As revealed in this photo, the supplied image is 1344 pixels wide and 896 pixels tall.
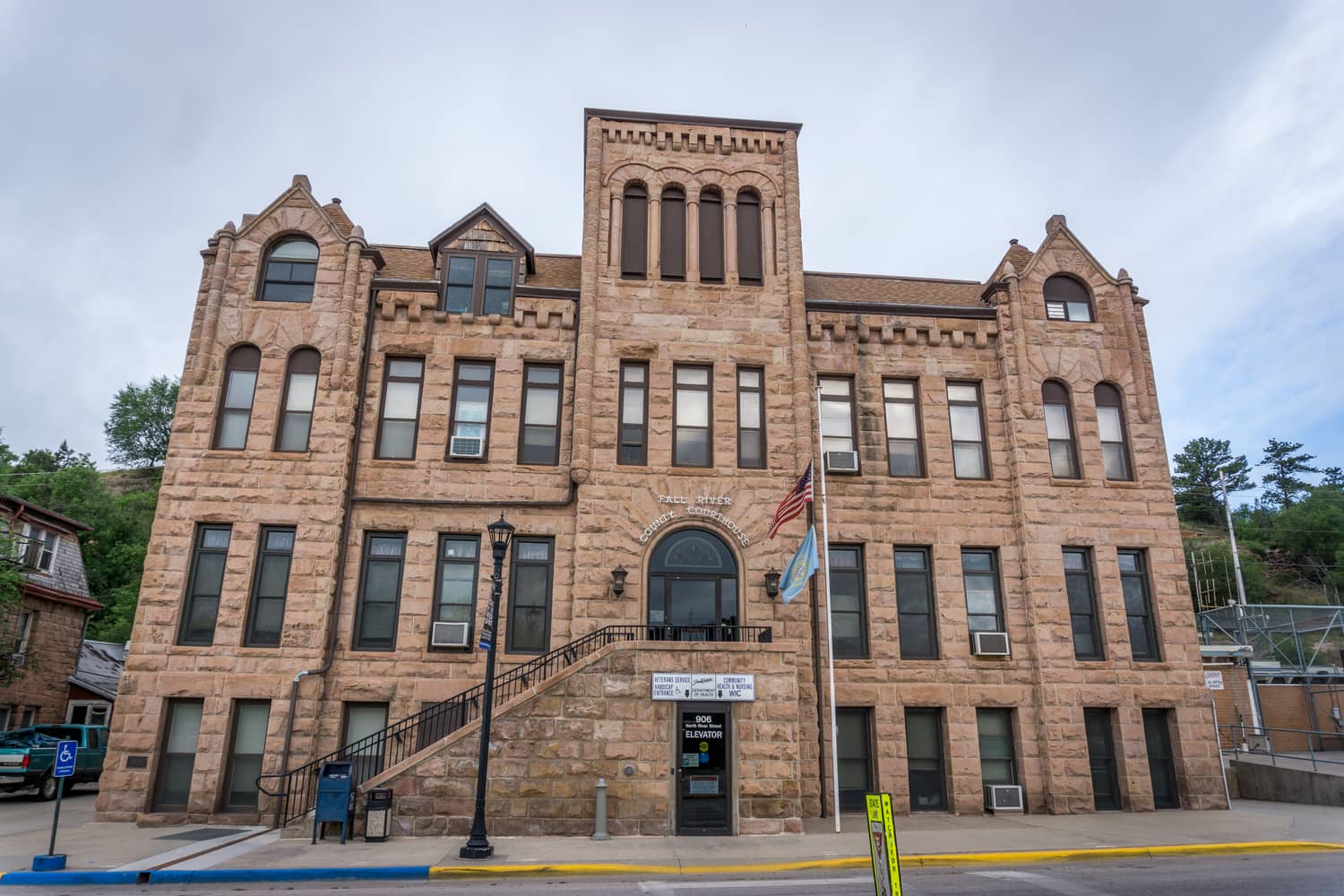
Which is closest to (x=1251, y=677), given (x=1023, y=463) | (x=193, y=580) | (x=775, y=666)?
(x=1023, y=463)

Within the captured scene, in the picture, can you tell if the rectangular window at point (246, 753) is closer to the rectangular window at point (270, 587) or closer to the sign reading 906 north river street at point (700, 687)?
the rectangular window at point (270, 587)

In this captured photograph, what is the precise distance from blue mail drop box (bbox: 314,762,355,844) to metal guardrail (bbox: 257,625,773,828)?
1410 millimetres

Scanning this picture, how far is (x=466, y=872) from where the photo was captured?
11188mm

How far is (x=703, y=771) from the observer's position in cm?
1451

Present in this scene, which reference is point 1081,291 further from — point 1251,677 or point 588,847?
point 588,847

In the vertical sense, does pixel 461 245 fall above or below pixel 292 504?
above

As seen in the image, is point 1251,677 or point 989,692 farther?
point 1251,677

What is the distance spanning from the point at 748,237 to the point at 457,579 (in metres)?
10.7

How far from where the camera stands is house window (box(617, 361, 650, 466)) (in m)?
17.8

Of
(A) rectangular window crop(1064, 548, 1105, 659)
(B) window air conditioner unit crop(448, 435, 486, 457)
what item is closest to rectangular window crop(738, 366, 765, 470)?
(B) window air conditioner unit crop(448, 435, 486, 457)

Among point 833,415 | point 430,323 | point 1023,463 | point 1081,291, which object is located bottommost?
point 1023,463

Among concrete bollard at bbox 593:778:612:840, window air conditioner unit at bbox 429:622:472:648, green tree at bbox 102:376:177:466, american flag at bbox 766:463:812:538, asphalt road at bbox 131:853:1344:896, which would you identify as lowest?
asphalt road at bbox 131:853:1344:896

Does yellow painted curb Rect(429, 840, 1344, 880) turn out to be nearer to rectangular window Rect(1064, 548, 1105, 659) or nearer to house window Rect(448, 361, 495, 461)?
rectangular window Rect(1064, 548, 1105, 659)

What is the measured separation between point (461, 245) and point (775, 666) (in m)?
12.3
